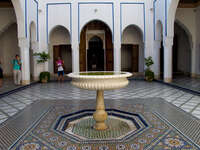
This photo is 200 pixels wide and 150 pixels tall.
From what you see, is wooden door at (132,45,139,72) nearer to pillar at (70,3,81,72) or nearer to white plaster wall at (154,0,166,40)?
white plaster wall at (154,0,166,40)

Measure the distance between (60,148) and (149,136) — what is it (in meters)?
1.16

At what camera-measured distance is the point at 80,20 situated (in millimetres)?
9523

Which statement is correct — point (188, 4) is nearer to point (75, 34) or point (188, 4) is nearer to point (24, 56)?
point (75, 34)

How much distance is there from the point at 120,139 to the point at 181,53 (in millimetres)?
10448

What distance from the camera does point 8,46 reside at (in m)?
10.9

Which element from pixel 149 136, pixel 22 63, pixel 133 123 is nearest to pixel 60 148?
pixel 149 136

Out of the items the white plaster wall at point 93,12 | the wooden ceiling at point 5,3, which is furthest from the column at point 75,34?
the wooden ceiling at point 5,3

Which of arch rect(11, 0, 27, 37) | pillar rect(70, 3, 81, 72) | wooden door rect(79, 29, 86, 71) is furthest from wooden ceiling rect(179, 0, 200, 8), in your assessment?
arch rect(11, 0, 27, 37)

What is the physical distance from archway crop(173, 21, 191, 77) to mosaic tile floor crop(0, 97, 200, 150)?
8.00 metres

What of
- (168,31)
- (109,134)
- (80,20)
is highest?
(80,20)

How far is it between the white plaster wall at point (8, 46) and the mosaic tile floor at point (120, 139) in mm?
8140

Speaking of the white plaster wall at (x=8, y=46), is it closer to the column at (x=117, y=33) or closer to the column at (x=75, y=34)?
the column at (x=75, y=34)

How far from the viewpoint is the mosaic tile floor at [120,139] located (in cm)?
227

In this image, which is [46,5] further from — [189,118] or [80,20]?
[189,118]
